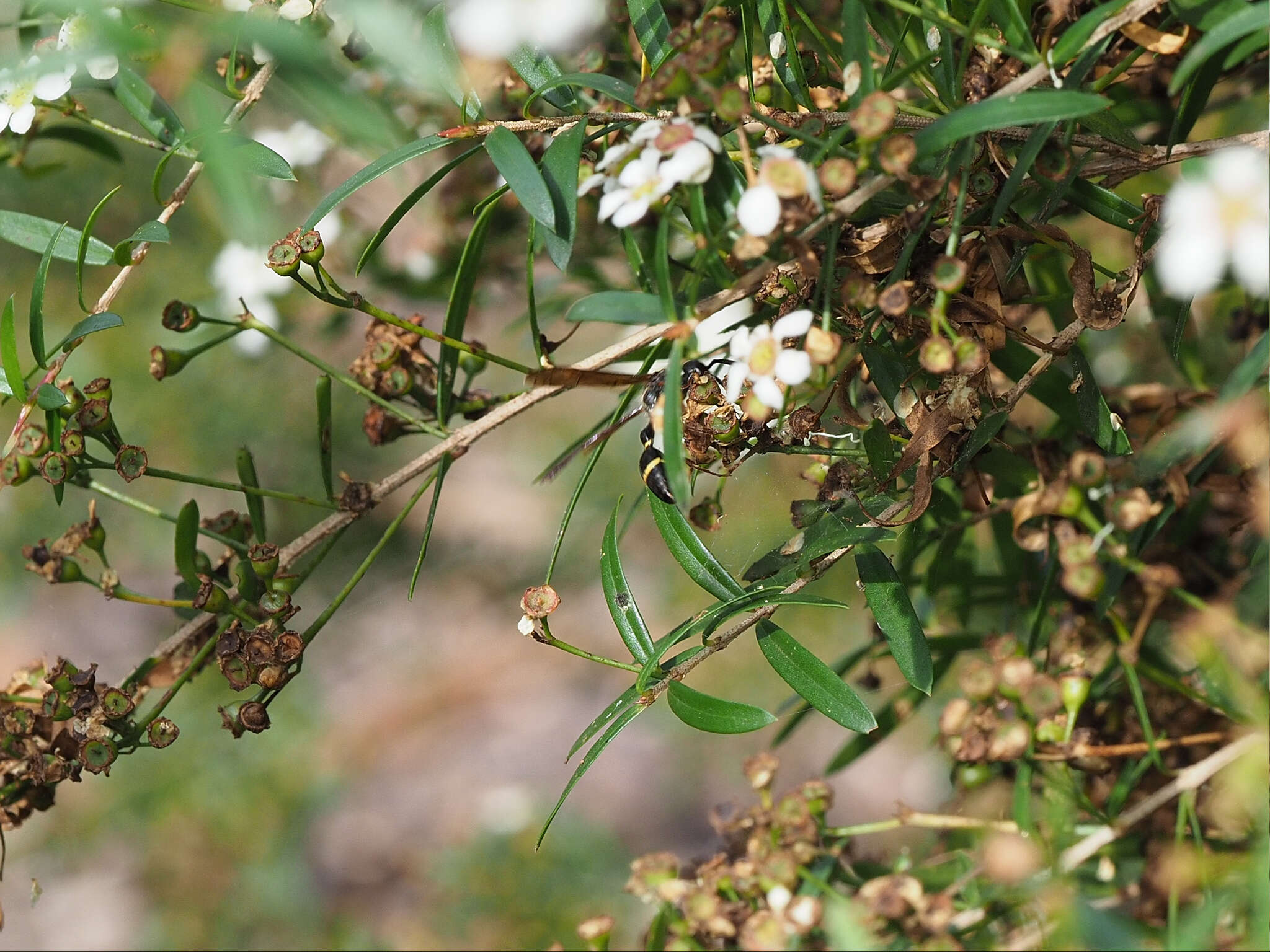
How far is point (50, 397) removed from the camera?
621 mm

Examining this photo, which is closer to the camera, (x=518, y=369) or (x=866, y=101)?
(x=866, y=101)

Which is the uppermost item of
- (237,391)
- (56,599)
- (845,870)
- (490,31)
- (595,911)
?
(237,391)

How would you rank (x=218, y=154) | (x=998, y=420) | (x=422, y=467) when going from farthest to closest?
1. (x=422, y=467)
2. (x=998, y=420)
3. (x=218, y=154)

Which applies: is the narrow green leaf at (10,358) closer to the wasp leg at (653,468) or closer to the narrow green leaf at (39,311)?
the narrow green leaf at (39,311)

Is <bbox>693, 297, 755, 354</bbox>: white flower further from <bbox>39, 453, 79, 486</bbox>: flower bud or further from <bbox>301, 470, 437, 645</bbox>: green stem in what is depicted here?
<bbox>39, 453, 79, 486</bbox>: flower bud

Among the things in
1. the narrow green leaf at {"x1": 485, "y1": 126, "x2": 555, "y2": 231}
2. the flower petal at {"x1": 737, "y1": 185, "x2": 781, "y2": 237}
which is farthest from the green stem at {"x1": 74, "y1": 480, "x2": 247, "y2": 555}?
the flower petal at {"x1": 737, "y1": 185, "x2": 781, "y2": 237}

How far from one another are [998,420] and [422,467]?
38 cm

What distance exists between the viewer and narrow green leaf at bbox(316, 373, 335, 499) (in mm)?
749

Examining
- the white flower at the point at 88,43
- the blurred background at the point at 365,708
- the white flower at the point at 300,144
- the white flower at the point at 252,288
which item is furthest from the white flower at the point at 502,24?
the blurred background at the point at 365,708

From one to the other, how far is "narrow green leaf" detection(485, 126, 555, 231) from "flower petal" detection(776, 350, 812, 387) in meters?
0.14

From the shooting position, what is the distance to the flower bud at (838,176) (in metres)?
0.46

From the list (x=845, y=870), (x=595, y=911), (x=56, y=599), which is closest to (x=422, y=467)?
(x=845, y=870)

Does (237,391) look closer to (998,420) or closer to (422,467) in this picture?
(422,467)

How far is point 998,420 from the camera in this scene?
22.6 inches
